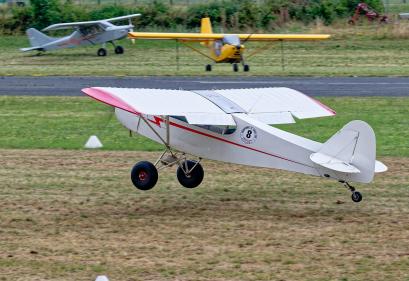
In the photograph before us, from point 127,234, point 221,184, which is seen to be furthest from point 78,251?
point 221,184

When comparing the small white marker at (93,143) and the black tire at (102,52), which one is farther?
the black tire at (102,52)

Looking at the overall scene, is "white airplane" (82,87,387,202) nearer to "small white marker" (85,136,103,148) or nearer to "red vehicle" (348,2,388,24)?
"small white marker" (85,136,103,148)

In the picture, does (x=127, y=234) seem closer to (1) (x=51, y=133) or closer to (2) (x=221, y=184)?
Answer: (2) (x=221, y=184)

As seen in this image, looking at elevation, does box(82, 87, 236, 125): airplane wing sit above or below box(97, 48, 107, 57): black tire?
above

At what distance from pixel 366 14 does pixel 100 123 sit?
2993cm

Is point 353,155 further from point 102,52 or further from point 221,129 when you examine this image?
point 102,52

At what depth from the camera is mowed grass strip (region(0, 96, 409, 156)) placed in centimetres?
2052

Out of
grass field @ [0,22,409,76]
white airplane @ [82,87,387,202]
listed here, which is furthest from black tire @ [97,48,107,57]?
white airplane @ [82,87,387,202]

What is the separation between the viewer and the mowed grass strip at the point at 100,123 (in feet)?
67.3

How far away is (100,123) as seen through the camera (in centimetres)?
2355

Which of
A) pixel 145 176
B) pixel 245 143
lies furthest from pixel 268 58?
pixel 245 143

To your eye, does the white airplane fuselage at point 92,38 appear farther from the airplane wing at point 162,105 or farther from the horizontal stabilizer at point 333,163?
the horizontal stabilizer at point 333,163

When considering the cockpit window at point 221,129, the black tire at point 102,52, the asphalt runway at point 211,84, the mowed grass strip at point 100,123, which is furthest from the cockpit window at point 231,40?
the cockpit window at point 221,129

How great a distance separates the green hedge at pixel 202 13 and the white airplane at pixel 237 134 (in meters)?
34.7
